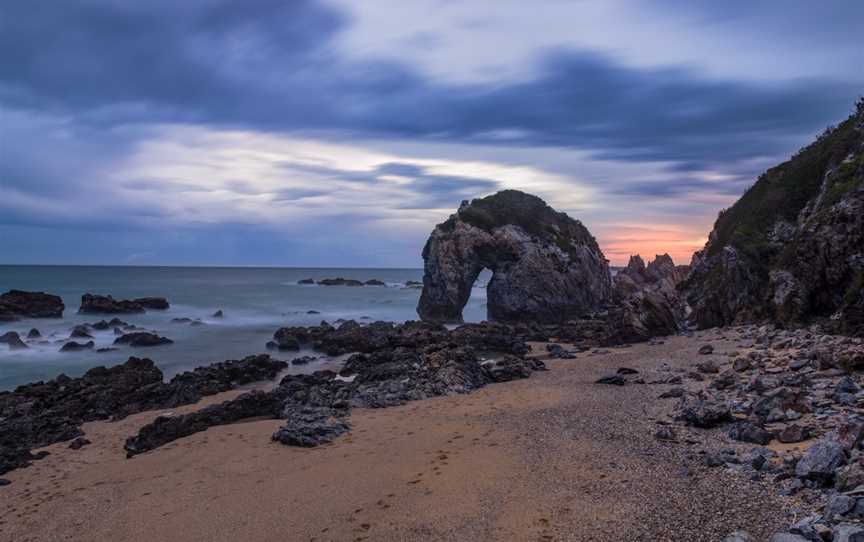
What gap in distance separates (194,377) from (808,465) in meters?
22.0

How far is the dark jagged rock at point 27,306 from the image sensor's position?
52.0 m

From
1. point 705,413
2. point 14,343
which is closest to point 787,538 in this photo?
point 705,413

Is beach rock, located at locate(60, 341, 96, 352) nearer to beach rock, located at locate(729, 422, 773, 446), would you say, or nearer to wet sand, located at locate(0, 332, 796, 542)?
wet sand, located at locate(0, 332, 796, 542)

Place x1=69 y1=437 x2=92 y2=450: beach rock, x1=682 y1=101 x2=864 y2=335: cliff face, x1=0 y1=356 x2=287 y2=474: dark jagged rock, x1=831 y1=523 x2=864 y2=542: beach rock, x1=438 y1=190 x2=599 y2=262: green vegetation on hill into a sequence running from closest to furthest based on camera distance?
x1=831 y1=523 x2=864 y2=542: beach rock → x1=69 y1=437 x2=92 y2=450: beach rock → x1=0 y1=356 x2=287 y2=474: dark jagged rock → x1=682 y1=101 x2=864 y2=335: cliff face → x1=438 y1=190 x2=599 y2=262: green vegetation on hill

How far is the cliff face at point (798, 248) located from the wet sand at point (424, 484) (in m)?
8.62

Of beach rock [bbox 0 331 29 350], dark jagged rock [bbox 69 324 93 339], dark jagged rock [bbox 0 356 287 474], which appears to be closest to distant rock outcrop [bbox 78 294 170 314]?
dark jagged rock [bbox 69 324 93 339]

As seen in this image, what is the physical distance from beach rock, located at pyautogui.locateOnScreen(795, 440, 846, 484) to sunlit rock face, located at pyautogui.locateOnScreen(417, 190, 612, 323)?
122ft

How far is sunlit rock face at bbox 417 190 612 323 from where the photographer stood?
1786 inches

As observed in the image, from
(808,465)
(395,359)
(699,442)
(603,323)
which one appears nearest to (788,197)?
(603,323)

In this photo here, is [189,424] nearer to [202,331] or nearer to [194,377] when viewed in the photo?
[194,377]

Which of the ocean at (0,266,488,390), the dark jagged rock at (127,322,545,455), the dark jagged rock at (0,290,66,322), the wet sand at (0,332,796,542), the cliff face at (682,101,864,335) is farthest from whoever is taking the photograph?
the dark jagged rock at (0,290,66,322)

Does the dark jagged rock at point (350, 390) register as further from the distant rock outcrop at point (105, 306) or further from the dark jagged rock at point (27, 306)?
the distant rock outcrop at point (105, 306)

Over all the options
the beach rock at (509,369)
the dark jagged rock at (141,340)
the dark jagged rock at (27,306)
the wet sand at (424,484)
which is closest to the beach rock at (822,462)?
the wet sand at (424,484)

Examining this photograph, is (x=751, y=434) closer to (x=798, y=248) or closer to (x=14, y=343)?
(x=798, y=248)
